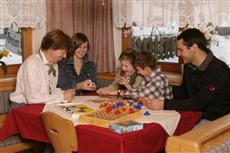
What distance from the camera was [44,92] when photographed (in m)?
2.62

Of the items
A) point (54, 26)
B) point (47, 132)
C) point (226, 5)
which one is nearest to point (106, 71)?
point (54, 26)

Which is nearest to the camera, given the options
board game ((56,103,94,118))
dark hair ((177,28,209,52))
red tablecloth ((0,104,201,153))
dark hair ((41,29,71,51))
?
red tablecloth ((0,104,201,153))

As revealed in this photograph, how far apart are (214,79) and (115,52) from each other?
1.85 meters

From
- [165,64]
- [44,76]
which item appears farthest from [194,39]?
[165,64]

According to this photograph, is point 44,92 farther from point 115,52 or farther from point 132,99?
point 115,52

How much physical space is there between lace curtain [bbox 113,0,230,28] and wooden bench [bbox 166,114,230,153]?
1.87m

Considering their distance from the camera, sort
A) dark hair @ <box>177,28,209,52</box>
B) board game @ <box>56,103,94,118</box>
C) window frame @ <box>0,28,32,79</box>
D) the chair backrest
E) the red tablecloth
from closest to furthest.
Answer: the red tablecloth → the chair backrest → board game @ <box>56,103,94,118</box> → dark hair @ <box>177,28,209,52</box> → window frame @ <box>0,28,32,79</box>

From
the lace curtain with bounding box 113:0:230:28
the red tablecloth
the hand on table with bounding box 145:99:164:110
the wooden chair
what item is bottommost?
the wooden chair

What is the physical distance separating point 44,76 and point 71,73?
2.24ft

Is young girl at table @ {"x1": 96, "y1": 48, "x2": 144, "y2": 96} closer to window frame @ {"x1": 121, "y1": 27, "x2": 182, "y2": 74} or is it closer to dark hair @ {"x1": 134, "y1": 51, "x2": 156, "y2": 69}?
dark hair @ {"x1": 134, "y1": 51, "x2": 156, "y2": 69}

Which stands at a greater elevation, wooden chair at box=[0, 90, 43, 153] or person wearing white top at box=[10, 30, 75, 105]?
person wearing white top at box=[10, 30, 75, 105]

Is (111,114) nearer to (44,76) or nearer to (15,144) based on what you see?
(44,76)

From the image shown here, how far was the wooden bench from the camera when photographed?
1202mm

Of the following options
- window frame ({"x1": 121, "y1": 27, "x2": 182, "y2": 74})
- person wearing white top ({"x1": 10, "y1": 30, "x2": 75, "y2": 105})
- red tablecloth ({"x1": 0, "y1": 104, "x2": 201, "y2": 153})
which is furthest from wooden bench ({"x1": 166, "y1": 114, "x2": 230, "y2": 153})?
window frame ({"x1": 121, "y1": 27, "x2": 182, "y2": 74})
